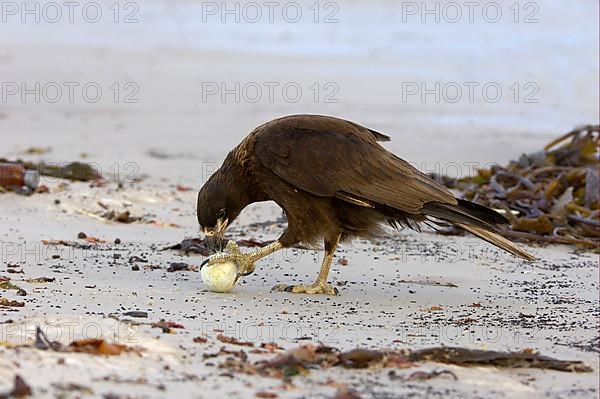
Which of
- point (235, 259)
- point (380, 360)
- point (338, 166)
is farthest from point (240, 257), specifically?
point (380, 360)

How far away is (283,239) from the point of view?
680 centimetres

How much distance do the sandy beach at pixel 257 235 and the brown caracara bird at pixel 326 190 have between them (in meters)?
0.36

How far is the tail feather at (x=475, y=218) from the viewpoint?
665 centimetres

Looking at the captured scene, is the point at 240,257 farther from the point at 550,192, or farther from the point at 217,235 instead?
the point at 550,192

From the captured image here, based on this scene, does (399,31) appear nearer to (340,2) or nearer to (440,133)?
(340,2)

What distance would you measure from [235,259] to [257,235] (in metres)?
1.69

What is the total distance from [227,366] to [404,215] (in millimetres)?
2555

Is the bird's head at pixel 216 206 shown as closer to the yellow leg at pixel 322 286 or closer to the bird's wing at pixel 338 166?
the bird's wing at pixel 338 166

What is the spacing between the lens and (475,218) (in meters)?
6.66

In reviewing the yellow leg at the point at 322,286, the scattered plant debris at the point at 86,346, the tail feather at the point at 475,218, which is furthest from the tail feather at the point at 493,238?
the scattered plant debris at the point at 86,346

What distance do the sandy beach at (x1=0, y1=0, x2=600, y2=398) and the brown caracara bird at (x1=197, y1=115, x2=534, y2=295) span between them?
1.18 feet

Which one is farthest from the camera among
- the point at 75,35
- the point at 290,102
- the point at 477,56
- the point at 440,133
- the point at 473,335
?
the point at 75,35

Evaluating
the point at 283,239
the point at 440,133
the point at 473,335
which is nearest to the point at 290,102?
the point at 440,133

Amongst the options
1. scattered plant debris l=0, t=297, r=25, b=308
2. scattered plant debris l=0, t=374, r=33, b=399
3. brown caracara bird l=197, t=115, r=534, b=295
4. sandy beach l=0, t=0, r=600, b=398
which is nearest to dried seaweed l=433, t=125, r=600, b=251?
sandy beach l=0, t=0, r=600, b=398
